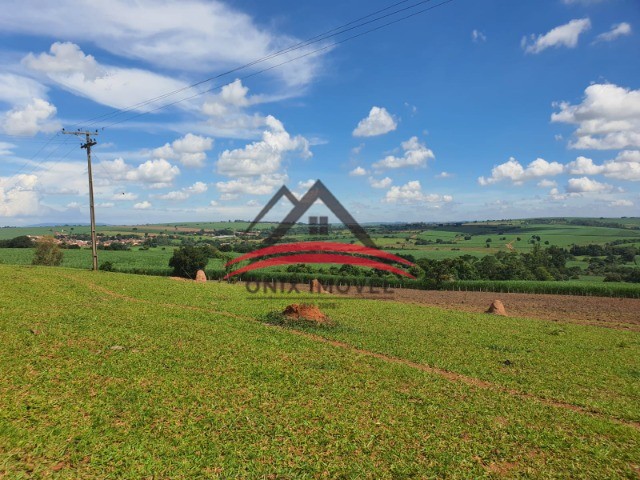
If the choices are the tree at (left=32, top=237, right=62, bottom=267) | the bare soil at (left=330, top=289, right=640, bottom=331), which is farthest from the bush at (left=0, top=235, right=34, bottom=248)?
the bare soil at (left=330, top=289, right=640, bottom=331)

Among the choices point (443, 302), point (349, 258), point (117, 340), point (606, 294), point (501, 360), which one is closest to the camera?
point (117, 340)

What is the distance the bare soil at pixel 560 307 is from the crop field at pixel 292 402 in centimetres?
1255

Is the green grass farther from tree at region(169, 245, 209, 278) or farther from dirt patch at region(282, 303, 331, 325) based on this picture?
dirt patch at region(282, 303, 331, 325)

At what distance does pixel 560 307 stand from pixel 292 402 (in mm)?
36750

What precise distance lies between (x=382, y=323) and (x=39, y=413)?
1755cm


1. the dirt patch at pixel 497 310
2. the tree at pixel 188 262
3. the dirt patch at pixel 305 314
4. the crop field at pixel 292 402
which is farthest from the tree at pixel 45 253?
the dirt patch at pixel 497 310

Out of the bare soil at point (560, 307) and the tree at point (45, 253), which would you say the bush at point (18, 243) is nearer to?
the tree at point (45, 253)

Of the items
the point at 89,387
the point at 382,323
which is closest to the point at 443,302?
the point at 382,323

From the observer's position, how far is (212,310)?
73.4ft

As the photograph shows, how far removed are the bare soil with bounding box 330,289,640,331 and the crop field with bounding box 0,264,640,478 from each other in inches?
494

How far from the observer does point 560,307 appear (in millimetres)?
36281

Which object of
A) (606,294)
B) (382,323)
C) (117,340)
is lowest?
(606,294)

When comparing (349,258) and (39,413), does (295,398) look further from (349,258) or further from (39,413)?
(349,258)

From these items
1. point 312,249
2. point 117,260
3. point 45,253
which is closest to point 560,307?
point 312,249
